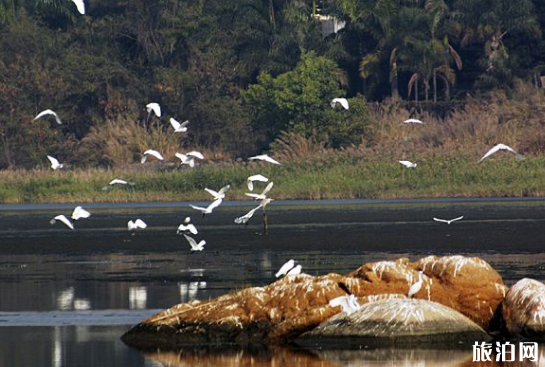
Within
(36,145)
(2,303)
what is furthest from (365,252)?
(36,145)

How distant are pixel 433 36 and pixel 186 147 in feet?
51.9

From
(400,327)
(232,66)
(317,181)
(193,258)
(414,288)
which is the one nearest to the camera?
(400,327)

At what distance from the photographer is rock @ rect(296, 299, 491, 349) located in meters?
21.8

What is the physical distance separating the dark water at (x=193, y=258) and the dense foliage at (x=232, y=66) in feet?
64.7

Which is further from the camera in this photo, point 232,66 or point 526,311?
point 232,66

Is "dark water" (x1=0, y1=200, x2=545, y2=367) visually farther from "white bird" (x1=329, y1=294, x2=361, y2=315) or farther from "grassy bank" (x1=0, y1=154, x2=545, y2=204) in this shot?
"grassy bank" (x1=0, y1=154, x2=545, y2=204)

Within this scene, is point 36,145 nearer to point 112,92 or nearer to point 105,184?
point 112,92

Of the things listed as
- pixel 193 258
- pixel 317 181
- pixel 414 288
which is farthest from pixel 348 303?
pixel 317 181

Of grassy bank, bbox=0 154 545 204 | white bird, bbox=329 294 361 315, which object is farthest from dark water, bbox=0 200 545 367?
grassy bank, bbox=0 154 545 204

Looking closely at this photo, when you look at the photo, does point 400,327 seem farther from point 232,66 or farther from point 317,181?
point 232,66

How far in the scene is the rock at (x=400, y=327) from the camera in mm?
21781

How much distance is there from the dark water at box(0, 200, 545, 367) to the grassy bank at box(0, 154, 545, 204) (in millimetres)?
3639

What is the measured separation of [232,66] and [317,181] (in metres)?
25.6

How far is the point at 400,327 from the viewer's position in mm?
21797
